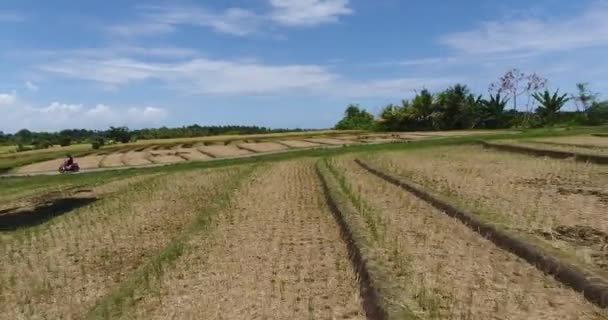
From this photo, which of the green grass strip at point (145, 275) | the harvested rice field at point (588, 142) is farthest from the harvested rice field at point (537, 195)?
the green grass strip at point (145, 275)

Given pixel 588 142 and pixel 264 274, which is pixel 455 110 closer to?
pixel 588 142

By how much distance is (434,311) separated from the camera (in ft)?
18.4

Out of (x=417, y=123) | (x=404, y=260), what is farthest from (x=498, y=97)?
(x=404, y=260)

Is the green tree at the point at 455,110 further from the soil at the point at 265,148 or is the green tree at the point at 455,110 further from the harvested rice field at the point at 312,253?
the harvested rice field at the point at 312,253

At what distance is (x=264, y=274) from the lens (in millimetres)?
8117

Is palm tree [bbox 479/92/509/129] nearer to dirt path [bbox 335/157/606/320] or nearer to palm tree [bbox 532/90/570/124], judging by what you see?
palm tree [bbox 532/90/570/124]

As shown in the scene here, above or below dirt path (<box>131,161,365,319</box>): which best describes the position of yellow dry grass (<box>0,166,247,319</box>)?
below

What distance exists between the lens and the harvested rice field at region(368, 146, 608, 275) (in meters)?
8.48

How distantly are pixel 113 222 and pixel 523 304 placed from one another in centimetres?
1082

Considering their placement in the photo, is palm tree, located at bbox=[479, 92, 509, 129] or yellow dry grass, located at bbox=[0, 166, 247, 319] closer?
yellow dry grass, located at bbox=[0, 166, 247, 319]

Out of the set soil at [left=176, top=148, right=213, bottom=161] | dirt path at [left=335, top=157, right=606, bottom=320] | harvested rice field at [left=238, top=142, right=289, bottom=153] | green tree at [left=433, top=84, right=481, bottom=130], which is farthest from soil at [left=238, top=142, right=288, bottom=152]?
dirt path at [left=335, top=157, right=606, bottom=320]

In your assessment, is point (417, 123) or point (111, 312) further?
point (417, 123)

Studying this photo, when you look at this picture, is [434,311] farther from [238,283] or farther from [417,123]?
[417,123]

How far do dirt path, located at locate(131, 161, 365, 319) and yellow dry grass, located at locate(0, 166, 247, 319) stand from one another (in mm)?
1133
